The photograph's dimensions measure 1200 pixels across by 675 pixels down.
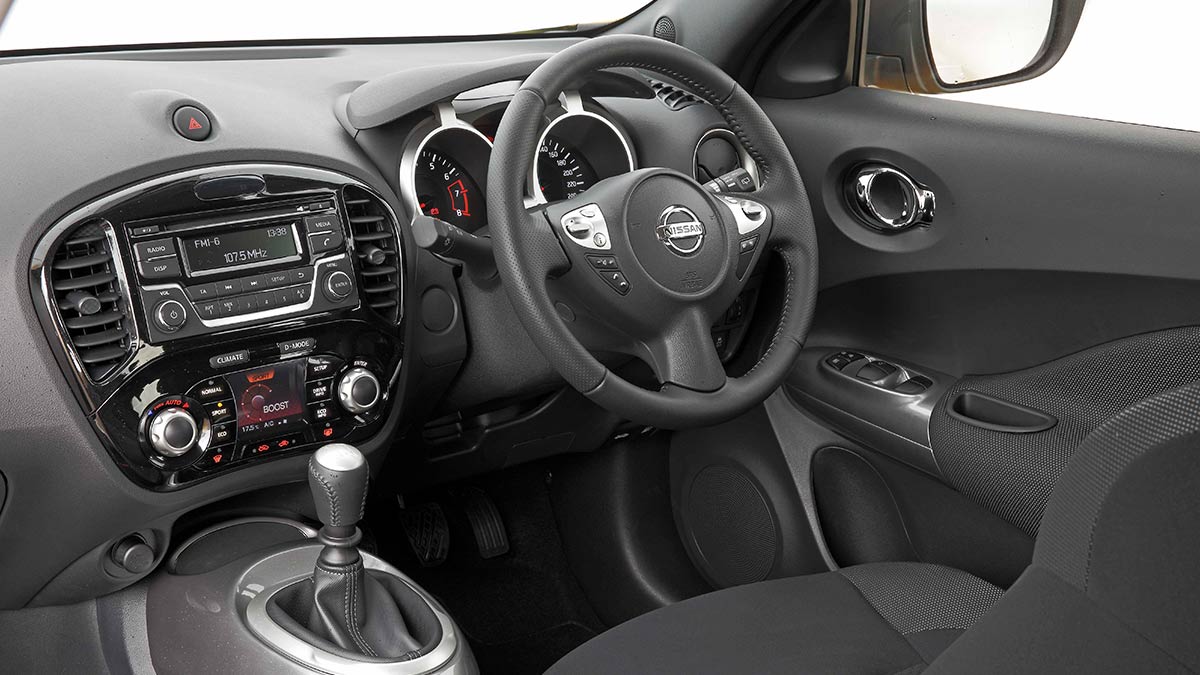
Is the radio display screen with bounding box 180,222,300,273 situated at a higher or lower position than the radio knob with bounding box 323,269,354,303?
higher

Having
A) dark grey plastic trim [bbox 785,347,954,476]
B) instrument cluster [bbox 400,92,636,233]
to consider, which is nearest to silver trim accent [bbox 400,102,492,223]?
instrument cluster [bbox 400,92,636,233]

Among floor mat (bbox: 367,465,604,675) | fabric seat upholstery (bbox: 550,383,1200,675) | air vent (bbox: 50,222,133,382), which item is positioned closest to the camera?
fabric seat upholstery (bbox: 550,383,1200,675)

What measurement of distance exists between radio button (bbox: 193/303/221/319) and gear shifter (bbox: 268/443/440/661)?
0.65 ft

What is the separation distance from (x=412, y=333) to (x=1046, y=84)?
0.92 metres

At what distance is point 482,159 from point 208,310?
1.52 feet

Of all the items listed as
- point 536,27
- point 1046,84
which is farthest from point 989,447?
point 536,27

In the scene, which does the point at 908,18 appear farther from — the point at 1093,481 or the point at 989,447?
the point at 1093,481

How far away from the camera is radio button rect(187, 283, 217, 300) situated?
126cm

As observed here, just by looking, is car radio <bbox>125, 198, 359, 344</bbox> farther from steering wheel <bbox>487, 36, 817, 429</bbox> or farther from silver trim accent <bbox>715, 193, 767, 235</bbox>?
silver trim accent <bbox>715, 193, 767, 235</bbox>

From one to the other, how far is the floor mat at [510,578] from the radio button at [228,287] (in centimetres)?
72

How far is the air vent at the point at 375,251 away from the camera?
55.1 inches

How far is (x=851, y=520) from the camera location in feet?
5.90

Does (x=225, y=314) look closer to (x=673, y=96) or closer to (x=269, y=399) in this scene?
(x=269, y=399)

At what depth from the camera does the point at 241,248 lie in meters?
1.30
